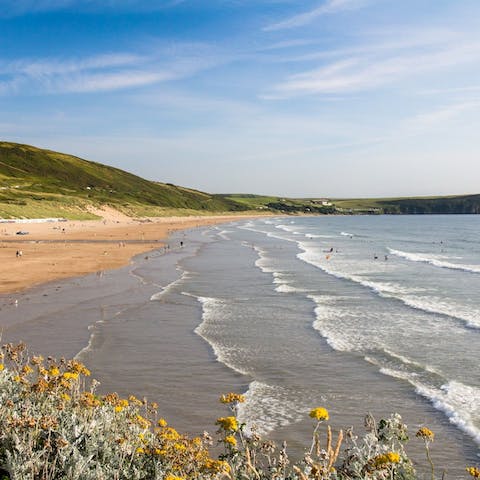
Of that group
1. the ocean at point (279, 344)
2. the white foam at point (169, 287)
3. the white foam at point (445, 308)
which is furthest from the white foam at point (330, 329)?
the white foam at point (169, 287)

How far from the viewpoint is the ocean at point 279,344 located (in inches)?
404

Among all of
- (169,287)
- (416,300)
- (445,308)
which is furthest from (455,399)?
(169,287)

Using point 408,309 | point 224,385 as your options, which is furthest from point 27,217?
point 224,385

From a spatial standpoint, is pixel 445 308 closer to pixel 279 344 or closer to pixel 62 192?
pixel 279 344

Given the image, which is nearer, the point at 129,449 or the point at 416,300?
the point at 129,449

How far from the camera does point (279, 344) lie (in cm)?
1560

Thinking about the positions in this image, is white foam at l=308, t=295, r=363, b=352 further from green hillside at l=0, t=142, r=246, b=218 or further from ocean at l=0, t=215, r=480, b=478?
green hillside at l=0, t=142, r=246, b=218

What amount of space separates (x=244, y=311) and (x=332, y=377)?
8.46 metres

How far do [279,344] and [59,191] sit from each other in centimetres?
11653

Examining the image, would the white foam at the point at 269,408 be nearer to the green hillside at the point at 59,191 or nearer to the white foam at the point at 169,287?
the white foam at the point at 169,287

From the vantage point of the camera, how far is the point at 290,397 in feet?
36.5

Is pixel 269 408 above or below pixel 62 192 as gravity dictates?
below

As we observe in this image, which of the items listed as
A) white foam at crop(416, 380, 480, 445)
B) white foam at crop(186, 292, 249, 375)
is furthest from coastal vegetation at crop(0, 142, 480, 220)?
white foam at crop(416, 380, 480, 445)

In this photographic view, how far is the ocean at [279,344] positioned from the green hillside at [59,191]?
6207cm
